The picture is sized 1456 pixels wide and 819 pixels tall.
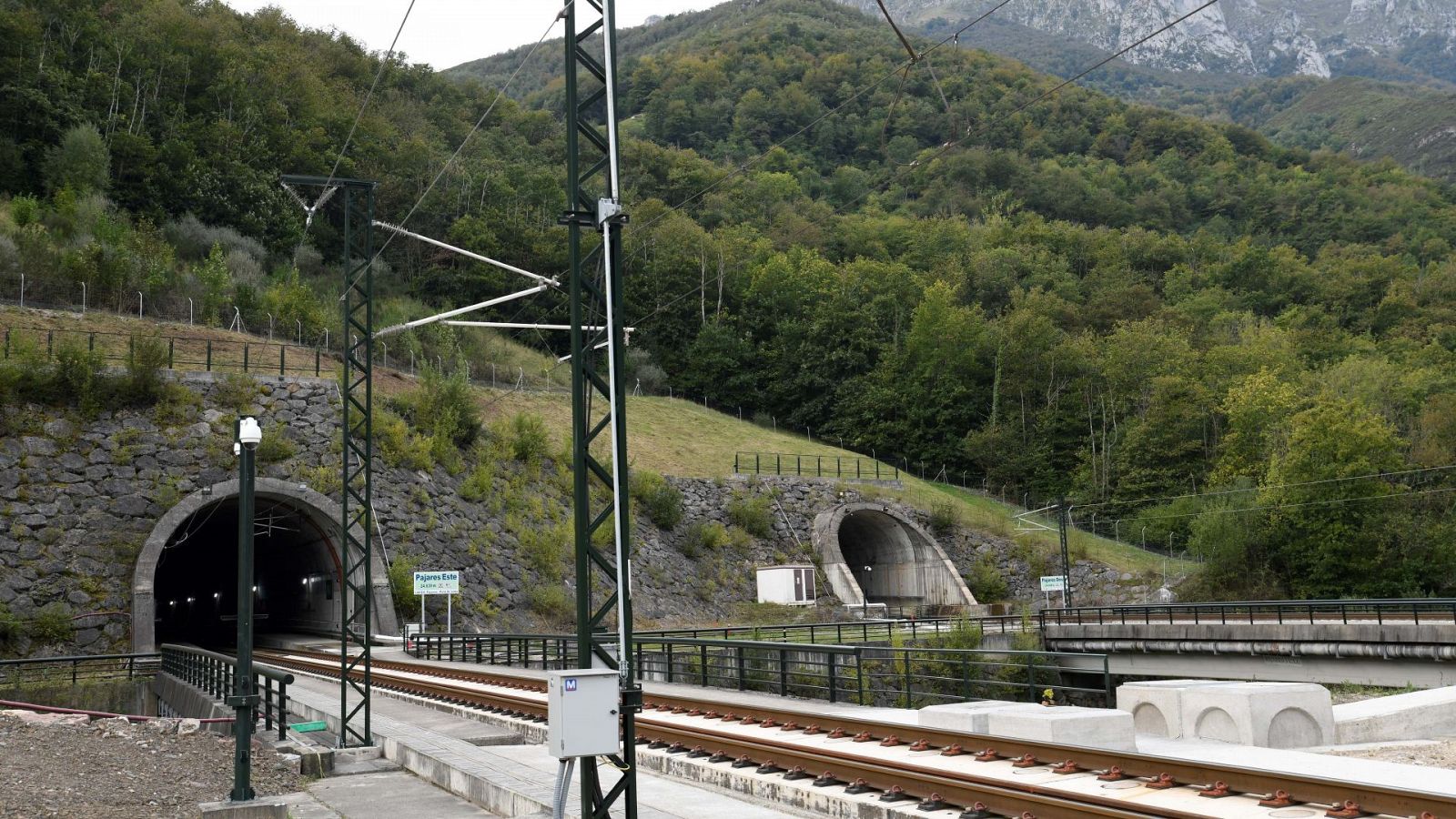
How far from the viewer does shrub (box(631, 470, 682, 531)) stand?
48344mm

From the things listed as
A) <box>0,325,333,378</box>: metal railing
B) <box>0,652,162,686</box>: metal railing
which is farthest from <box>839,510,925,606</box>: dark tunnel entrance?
<box>0,652,162,686</box>: metal railing

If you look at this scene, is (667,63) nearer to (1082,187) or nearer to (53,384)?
(1082,187)

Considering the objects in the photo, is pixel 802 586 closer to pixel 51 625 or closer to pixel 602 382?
pixel 51 625

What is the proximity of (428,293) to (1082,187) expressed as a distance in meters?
72.0

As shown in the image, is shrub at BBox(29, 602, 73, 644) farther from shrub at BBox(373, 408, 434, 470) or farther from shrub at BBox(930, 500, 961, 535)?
shrub at BBox(930, 500, 961, 535)

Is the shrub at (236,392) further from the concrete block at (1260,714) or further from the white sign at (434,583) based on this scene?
the concrete block at (1260,714)

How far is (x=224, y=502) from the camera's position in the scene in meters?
40.8

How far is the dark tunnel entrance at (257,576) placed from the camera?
42.0 meters

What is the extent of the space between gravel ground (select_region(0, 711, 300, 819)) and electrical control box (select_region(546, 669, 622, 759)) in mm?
5641

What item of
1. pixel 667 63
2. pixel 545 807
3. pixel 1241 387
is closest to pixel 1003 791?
pixel 545 807

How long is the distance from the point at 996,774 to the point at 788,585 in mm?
34365

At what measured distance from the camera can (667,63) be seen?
14912 centimetres

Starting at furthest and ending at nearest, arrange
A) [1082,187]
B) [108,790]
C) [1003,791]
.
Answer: [1082,187] < [108,790] < [1003,791]

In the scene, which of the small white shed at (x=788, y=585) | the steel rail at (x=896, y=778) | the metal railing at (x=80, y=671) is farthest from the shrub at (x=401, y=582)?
the steel rail at (x=896, y=778)
